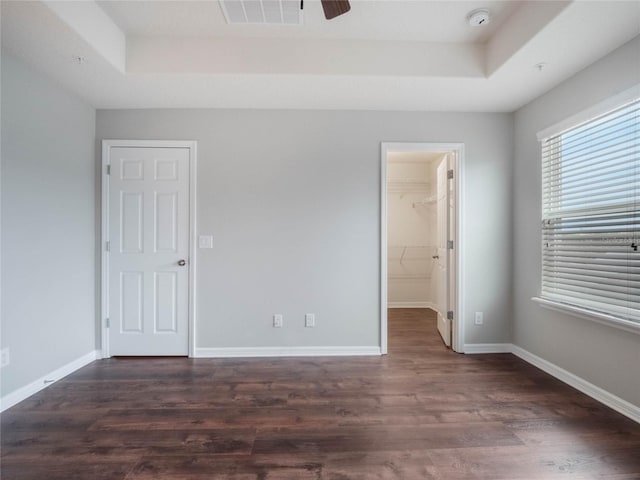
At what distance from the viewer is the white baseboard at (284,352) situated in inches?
115

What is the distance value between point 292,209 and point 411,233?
2952 mm

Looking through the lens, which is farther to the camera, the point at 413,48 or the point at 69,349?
the point at 69,349

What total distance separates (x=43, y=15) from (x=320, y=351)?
3184mm

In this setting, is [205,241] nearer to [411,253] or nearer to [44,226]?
[44,226]

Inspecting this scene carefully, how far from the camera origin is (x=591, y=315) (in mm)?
2113

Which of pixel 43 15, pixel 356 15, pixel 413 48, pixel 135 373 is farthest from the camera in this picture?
pixel 135 373

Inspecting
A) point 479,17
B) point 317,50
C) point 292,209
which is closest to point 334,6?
point 317,50

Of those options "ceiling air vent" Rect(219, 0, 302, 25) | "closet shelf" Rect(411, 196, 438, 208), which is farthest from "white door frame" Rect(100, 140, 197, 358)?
"closet shelf" Rect(411, 196, 438, 208)

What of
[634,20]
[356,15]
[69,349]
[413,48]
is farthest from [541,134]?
[69,349]

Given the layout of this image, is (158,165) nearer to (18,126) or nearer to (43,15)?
(18,126)

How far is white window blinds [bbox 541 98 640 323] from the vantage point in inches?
76.1

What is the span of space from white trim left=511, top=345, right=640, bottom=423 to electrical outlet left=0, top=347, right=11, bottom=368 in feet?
13.8

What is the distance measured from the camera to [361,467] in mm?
1502

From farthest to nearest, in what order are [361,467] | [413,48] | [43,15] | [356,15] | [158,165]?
[158,165] → [413,48] → [356,15] → [43,15] → [361,467]
